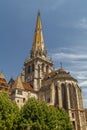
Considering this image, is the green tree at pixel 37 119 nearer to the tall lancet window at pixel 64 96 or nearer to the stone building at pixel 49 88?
the stone building at pixel 49 88

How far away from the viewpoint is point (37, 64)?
67.1 meters

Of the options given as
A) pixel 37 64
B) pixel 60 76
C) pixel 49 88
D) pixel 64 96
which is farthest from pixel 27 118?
pixel 37 64

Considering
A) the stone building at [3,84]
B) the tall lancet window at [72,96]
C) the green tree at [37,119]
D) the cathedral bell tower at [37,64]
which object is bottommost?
the green tree at [37,119]

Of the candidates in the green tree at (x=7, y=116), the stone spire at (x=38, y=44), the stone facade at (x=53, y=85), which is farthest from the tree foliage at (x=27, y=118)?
the stone spire at (x=38, y=44)

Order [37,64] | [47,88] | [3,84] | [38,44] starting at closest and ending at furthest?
[47,88], [3,84], [37,64], [38,44]

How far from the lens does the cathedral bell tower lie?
6450 cm

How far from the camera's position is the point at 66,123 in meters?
32.8

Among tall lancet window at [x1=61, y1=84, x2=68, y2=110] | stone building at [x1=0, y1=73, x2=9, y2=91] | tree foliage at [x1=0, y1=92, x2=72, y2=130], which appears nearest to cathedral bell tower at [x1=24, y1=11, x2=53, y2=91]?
stone building at [x1=0, y1=73, x2=9, y2=91]

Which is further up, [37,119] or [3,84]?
[3,84]

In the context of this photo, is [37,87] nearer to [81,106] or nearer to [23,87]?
[23,87]

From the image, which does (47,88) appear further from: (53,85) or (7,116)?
(7,116)

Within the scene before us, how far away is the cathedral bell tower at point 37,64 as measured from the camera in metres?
64.5

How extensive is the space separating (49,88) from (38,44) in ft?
74.7

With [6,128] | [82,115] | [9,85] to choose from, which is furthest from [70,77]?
[6,128]
